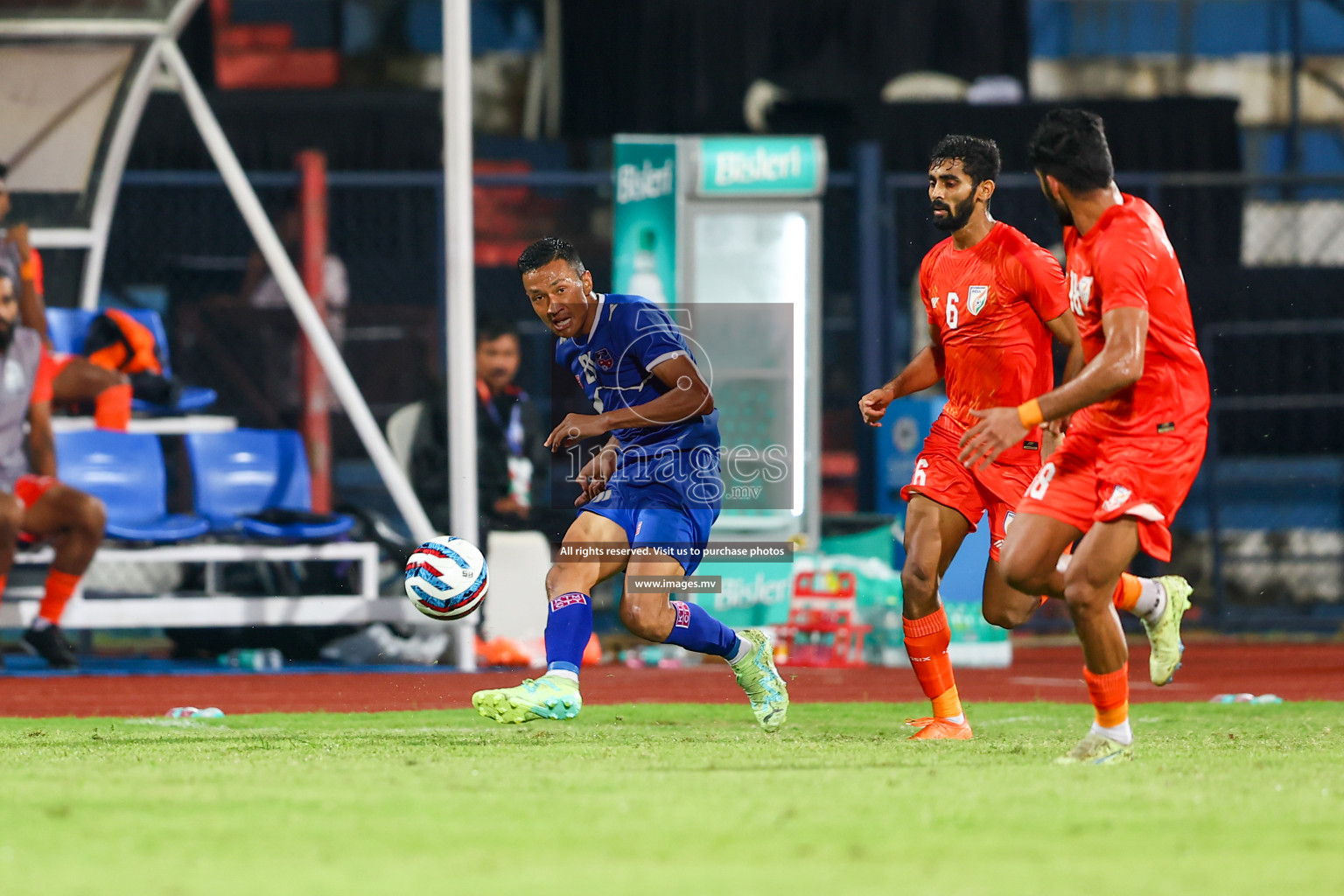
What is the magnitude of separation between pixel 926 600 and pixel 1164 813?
260cm

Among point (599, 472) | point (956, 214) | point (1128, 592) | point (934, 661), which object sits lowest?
point (934, 661)

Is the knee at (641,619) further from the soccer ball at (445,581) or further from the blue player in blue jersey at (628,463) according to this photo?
the soccer ball at (445,581)

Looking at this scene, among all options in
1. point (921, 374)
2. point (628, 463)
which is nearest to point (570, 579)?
point (628, 463)

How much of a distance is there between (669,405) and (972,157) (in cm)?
160

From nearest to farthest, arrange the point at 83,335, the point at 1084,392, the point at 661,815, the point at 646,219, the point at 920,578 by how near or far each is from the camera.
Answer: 1. the point at 661,815
2. the point at 1084,392
3. the point at 920,578
4. the point at 646,219
5. the point at 83,335

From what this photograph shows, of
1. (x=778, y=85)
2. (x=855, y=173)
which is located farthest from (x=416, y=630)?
(x=778, y=85)

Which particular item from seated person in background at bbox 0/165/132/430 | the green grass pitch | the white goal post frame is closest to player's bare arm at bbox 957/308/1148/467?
the green grass pitch

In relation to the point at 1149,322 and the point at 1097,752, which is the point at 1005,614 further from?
the point at 1149,322

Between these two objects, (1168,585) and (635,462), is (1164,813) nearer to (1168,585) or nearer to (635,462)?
(1168,585)

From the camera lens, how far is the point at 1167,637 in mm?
7488

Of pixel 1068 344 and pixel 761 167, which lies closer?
pixel 1068 344

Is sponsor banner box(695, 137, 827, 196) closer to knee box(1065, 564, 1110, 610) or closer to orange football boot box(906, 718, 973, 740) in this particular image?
orange football boot box(906, 718, 973, 740)

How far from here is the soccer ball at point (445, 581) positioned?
27.0ft

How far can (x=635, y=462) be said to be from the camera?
25.0 ft
